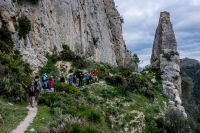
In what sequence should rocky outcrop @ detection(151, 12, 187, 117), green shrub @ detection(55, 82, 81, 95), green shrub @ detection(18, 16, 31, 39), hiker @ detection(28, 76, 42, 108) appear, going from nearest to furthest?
hiker @ detection(28, 76, 42, 108), green shrub @ detection(55, 82, 81, 95), green shrub @ detection(18, 16, 31, 39), rocky outcrop @ detection(151, 12, 187, 117)

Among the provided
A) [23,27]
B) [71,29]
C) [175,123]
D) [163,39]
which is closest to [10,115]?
[175,123]

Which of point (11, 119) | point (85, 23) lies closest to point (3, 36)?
point (11, 119)

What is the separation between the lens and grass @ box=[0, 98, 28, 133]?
1586 cm

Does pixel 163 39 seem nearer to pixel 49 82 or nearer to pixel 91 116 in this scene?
pixel 49 82

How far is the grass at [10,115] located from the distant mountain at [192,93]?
2932 centimetres

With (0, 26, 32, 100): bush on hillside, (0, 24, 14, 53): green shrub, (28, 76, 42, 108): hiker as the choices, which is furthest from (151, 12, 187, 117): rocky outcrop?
(28, 76, 42, 108): hiker

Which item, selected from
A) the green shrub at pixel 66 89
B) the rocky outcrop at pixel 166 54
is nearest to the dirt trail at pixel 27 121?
the green shrub at pixel 66 89

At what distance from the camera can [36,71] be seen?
32.2m

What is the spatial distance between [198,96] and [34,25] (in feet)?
314

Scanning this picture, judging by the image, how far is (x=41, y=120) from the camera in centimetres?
1772

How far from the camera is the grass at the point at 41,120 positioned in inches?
633

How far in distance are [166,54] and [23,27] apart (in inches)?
838

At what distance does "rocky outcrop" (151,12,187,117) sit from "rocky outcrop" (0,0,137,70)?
8.12 metres

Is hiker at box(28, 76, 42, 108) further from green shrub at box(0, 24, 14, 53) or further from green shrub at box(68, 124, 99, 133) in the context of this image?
green shrub at box(0, 24, 14, 53)
